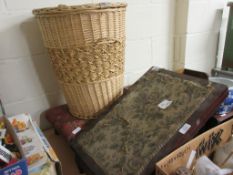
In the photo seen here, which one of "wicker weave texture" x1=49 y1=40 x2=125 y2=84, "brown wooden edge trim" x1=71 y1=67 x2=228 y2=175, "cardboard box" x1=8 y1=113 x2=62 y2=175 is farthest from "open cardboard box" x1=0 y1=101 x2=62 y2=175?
"wicker weave texture" x1=49 y1=40 x2=125 y2=84

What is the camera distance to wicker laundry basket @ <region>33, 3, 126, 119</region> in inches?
24.4

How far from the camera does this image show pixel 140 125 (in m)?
0.68

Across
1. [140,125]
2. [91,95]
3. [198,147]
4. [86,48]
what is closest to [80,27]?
[86,48]

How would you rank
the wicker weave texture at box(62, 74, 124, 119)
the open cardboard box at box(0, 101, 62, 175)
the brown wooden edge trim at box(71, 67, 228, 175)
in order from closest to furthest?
the open cardboard box at box(0, 101, 62, 175)
the brown wooden edge trim at box(71, 67, 228, 175)
the wicker weave texture at box(62, 74, 124, 119)

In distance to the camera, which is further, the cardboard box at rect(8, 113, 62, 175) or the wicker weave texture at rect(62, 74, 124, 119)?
the wicker weave texture at rect(62, 74, 124, 119)

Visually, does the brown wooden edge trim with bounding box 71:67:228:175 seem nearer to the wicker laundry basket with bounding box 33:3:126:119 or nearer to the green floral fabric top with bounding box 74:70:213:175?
the green floral fabric top with bounding box 74:70:213:175

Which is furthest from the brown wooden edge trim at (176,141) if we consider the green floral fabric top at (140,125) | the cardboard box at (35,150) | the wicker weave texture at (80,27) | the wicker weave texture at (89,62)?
the wicker weave texture at (80,27)

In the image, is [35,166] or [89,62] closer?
[35,166]

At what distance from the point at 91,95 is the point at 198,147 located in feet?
1.30

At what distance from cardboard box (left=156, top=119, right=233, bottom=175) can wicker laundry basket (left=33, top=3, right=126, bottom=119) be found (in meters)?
0.34

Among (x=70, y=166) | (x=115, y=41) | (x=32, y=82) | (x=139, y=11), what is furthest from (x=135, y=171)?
(x=139, y=11)

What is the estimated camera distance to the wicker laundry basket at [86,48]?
2.03ft

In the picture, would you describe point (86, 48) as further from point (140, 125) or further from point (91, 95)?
point (140, 125)

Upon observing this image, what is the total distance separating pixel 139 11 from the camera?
101 centimetres
